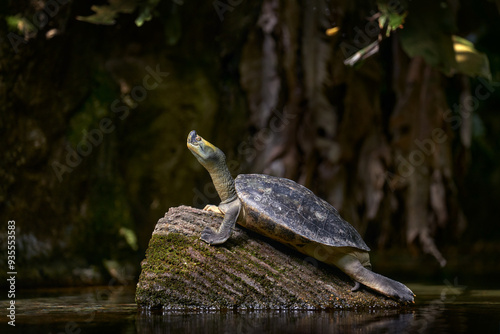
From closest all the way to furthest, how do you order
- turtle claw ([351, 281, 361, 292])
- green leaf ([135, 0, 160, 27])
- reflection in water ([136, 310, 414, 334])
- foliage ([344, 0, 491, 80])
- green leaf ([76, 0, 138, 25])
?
reflection in water ([136, 310, 414, 334])
turtle claw ([351, 281, 361, 292])
foliage ([344, 0, 491, 80])
green leaf ([76, 0, 138, 25])
green leaf ([135, 0, 160, 27])

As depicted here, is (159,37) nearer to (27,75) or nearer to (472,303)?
(27,75)

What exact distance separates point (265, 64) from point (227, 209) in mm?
3669

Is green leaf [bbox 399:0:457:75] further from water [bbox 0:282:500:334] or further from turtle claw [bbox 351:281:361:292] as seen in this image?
turtle claw [bbox 351:281:361:292]

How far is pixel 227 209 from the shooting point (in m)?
3.95

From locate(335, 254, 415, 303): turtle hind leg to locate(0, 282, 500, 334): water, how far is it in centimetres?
10

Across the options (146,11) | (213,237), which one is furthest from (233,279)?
(146,11)

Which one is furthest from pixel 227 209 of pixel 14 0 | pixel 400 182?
pixel 400 182

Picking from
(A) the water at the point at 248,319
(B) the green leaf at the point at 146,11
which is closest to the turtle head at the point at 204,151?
(A) the water at the point at 248,319

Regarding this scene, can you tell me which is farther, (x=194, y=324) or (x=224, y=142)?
(x=224, y=142)

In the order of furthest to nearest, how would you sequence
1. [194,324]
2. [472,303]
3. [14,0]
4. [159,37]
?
[159,37] → [14,0] → [472,303] → [194,324]

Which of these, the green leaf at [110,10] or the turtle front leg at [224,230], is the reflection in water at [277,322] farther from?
the green leaf at [110,10]

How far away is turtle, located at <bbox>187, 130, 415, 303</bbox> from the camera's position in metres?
3.82

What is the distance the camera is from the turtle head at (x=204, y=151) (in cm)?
403

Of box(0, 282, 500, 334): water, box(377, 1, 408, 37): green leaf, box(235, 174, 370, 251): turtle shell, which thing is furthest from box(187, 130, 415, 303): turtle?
box(377, 1, 408, 37): green leaf
